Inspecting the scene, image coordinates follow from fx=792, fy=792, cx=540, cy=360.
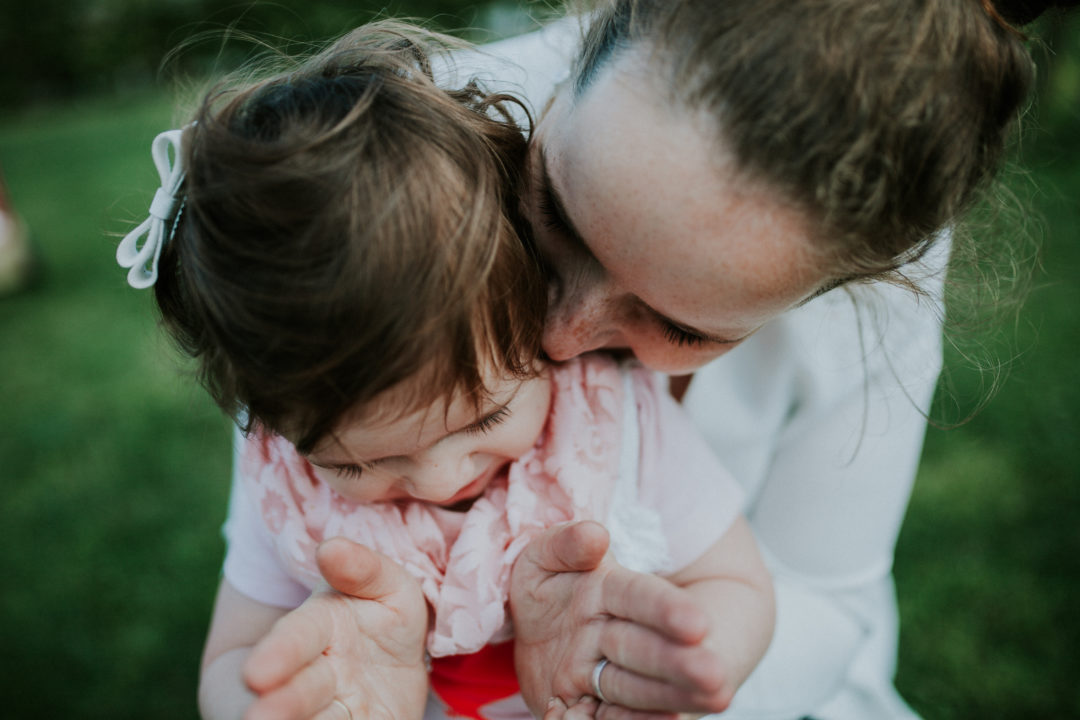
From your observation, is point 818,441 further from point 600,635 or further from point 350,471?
point 350,471

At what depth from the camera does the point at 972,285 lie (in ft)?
4.76

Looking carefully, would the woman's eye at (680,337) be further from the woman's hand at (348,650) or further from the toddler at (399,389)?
the woman's hand at (348,650)

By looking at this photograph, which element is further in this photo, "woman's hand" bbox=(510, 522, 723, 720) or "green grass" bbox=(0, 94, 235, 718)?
"green grass" bbox=(0, 94, 235, 718)

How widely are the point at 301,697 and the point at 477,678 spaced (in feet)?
1.56

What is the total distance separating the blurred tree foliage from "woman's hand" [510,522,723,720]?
36.7 ft

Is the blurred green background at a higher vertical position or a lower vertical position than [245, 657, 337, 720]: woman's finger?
lower

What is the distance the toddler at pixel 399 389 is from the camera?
1.00 meters

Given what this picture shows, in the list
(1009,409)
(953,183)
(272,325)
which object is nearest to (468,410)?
(272,325)

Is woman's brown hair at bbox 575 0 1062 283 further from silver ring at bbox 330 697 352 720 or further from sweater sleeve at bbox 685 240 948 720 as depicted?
silver ring at bbox 330 697 352 720

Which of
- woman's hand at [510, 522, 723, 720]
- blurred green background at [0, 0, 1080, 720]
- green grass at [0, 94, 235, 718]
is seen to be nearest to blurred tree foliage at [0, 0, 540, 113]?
green grass at [0, 94, 235, 718]

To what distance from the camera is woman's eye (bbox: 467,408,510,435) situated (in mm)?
1168

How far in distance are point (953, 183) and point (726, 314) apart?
334 millimetres

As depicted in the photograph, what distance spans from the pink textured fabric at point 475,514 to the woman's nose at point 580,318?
159 millimetres

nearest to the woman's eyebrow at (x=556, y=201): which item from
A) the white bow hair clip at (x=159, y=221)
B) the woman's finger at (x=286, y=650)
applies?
the white bow hair clip at (x=159, y=221)
